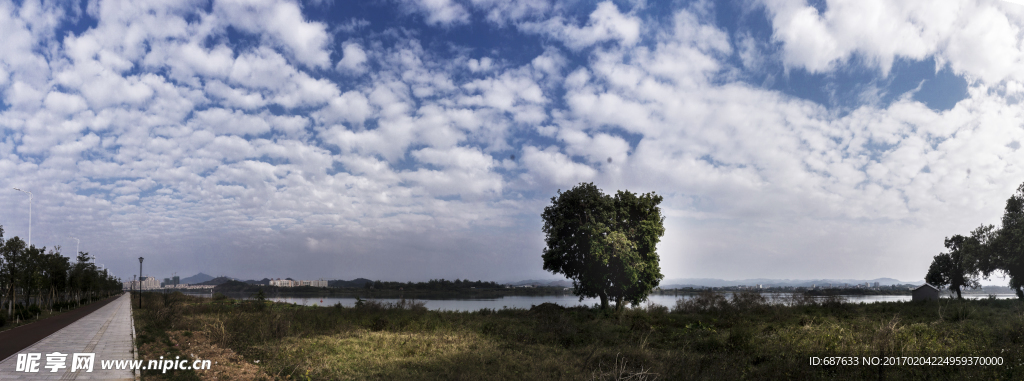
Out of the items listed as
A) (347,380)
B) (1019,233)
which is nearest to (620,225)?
(347,380)

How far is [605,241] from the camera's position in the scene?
2345 centimetres

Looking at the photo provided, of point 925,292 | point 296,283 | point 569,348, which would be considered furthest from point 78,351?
point 296,283

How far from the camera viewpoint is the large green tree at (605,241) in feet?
78.7

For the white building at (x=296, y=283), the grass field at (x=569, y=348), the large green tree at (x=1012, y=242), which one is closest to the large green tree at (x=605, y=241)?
the grass field at (x=569, y=348)

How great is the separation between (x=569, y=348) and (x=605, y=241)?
887cm

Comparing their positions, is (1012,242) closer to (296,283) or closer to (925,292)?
(925,292)

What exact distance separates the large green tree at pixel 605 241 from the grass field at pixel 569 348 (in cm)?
313

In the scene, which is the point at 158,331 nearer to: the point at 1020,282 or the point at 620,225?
the point at 620,225

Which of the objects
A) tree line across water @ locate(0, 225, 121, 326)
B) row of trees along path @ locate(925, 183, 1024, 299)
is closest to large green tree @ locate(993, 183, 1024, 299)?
row of trees along path @ locate(925, 183, 1024, 299)

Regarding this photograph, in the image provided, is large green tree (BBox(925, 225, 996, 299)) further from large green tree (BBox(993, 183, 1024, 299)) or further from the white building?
the white building

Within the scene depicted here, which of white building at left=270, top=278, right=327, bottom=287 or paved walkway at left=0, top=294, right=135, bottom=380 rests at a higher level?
paved walkway at left=0, top=294, right=135, bottom=380

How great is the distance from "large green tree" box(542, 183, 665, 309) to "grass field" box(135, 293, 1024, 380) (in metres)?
3.13

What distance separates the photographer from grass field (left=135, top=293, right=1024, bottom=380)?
1051 centimetres

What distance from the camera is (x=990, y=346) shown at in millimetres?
11469
